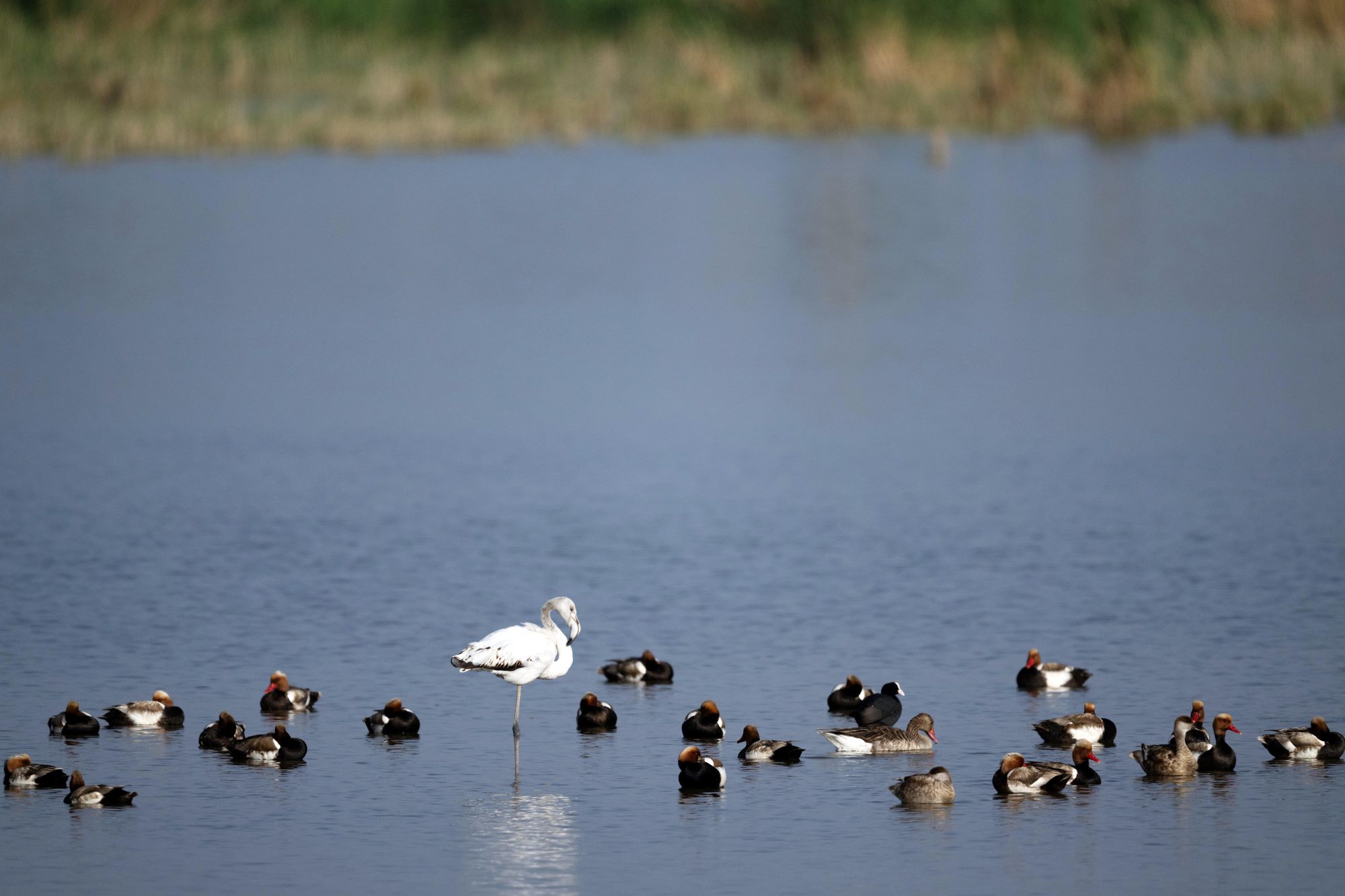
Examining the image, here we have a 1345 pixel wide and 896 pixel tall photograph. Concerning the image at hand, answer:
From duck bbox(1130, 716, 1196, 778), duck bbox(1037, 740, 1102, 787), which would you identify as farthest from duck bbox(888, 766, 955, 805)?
duck bbox(1130, 716, 1196, 778)

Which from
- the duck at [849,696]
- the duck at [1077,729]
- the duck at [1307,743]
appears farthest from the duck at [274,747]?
the duck at [1307,743]

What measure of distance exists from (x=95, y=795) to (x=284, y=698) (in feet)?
6.08

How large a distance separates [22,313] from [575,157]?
19.8 m

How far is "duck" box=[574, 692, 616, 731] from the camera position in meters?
12.9

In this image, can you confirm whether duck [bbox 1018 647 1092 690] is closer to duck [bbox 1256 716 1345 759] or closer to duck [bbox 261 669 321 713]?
duck [bbox 1256 716 1345 759]

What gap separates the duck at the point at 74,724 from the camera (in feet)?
41.6

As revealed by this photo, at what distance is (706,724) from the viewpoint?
A: 12.4 meters

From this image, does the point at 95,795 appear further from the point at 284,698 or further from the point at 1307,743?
the point at 1307,743

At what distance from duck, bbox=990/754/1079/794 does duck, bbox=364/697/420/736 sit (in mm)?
3299

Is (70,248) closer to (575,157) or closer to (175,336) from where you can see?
(175,336)

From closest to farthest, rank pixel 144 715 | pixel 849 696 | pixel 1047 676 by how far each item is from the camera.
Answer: pixel 144 715, pixel 849 696, pixel 1047 676

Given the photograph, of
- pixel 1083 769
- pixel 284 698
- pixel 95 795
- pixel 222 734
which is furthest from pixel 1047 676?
pixel 95 795

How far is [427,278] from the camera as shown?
113ft

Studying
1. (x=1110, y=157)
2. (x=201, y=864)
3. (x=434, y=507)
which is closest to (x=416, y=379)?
(x=434, y=507)
